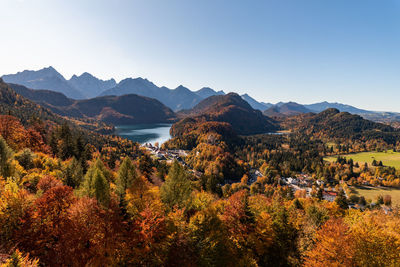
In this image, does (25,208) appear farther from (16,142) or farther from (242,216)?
(16,142)

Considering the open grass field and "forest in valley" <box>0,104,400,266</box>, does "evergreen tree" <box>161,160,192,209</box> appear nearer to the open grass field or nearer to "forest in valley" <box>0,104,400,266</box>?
"forest in valley" <box>0,104,400,266</box>

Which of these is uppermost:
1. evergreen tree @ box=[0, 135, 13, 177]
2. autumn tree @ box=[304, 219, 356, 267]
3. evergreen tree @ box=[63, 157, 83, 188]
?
evergreen tree @ box=[0, 135, 13, 177]

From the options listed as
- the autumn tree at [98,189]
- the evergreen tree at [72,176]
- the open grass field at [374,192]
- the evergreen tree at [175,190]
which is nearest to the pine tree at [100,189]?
the autumn tree at [98,189]

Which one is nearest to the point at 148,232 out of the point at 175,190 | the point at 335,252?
the point at 175,190

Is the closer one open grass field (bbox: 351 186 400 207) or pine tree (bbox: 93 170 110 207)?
pine tree (bbox: 93 170 110 207)

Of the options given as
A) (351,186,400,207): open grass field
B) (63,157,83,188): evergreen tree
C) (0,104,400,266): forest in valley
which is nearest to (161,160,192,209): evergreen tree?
(0,104,400,266): forest in valley

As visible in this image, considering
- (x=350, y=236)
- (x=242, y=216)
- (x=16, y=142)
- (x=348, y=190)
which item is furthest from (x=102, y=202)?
(x=348, y=190)
